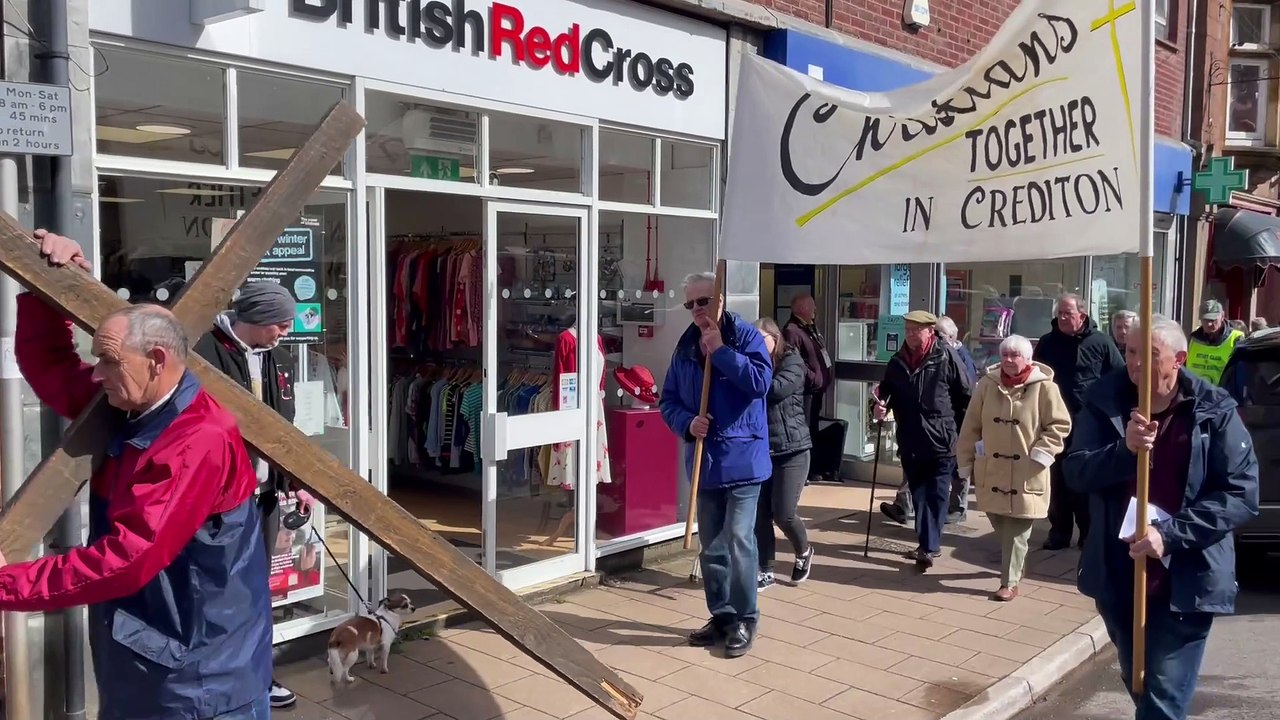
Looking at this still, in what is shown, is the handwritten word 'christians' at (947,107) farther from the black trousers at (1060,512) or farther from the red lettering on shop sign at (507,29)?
the black trousers at (1060,512)

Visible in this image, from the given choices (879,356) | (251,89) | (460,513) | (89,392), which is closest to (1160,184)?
(879,356)

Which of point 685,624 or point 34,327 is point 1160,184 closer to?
point 685,624

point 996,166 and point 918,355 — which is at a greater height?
point 996,166

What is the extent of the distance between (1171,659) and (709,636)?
259cm

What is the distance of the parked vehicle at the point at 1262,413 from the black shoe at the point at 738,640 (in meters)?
3.54

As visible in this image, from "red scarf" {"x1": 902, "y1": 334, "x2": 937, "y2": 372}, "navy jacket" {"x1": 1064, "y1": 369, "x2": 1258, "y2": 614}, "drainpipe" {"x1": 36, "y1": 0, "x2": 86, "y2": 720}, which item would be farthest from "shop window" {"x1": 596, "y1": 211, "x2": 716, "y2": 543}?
"navy jacket" {"x1": 1064, "y1": 369, "x2": 1258, "y2": 614}

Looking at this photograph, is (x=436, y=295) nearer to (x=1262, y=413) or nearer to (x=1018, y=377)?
(x=1018, y=377)

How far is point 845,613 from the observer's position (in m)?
6.43

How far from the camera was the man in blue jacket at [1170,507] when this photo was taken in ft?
11.8

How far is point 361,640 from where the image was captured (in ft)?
16.1

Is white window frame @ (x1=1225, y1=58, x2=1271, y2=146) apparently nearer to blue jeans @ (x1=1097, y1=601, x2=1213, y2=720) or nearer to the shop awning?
the shop awning

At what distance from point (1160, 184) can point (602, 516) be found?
947cm

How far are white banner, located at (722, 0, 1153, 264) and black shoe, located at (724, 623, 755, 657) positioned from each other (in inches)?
78.6

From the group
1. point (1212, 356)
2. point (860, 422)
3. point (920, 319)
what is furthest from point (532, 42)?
point (1212, 356)
